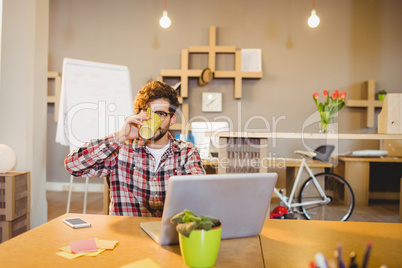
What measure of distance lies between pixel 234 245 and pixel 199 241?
211mm

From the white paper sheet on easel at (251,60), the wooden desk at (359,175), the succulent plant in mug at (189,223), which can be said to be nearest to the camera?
the succulent plant in mug at (189,223)

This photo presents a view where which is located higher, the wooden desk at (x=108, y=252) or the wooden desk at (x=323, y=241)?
the wooden desk at (x=108, y=252)

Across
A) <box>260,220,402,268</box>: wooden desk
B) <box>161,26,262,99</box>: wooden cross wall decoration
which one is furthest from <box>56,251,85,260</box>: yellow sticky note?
<box>161,26,262,99</box>: wooden cross wall decoration

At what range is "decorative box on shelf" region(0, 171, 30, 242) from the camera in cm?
233

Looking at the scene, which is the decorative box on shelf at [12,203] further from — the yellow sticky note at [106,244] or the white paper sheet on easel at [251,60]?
the white paper sheet on easel at [251,60]

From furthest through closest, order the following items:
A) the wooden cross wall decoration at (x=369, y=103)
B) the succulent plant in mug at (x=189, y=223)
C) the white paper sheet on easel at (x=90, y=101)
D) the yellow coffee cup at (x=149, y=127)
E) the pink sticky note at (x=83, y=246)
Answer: the wooden cross wall decoration at (x=369, y=103), the white paper sheet on easel at (x=90, y=101), the yellow coffee cup at (x=149, y=127), the pink sticky note at (x=83, y=246), the succulent plant in mug at (x=189, y=223)

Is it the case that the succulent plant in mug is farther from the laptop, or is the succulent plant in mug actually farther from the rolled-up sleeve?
the rolled-up sleeve

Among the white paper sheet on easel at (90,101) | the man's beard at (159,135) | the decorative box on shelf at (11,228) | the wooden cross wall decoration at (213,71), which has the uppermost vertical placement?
the wooden cross wall decoration at (213,71)

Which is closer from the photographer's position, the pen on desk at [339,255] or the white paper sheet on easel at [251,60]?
the pen on desk at [339,255]

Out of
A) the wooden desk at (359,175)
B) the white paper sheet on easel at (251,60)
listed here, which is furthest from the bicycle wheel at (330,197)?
the white paper sheet on easel at (251,60)

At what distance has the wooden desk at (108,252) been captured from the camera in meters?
0.80

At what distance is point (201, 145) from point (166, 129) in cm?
195

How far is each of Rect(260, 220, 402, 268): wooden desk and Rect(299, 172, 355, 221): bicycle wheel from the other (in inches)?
97.3

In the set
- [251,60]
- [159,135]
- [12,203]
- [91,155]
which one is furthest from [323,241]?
[251,60]
